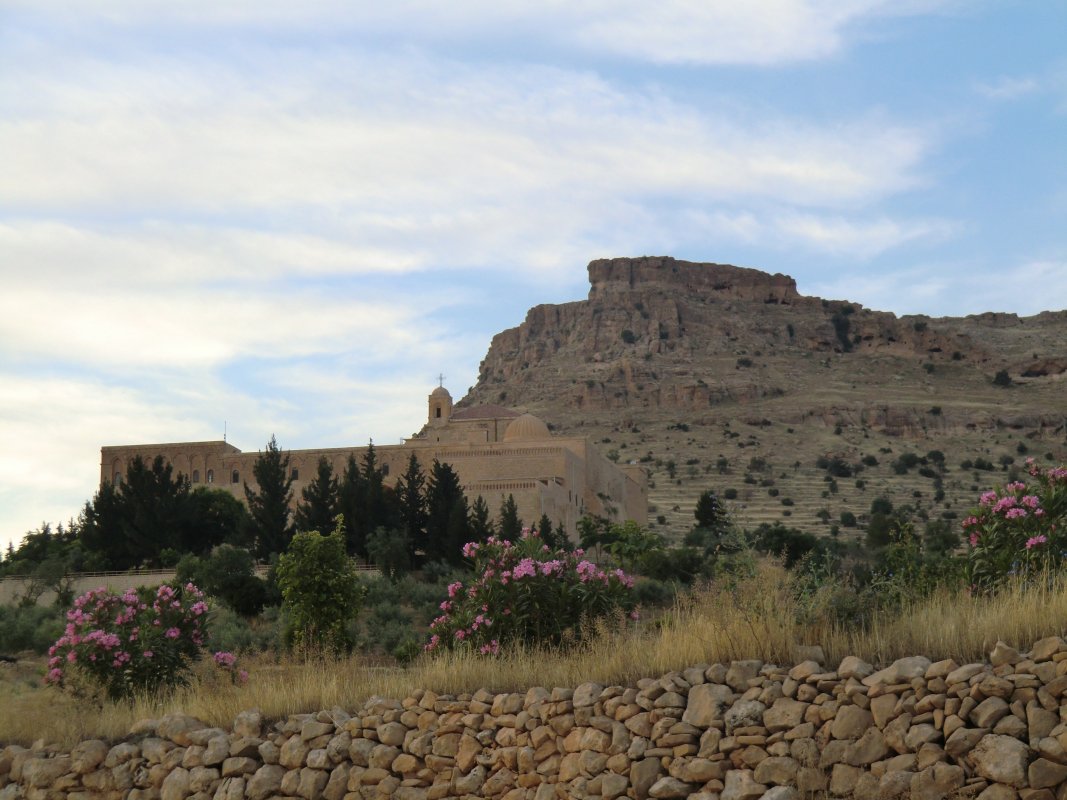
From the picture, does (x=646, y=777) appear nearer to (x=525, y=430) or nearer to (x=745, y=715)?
(x=745, y=715)

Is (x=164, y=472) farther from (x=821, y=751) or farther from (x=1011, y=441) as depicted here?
(x=1011, y=441)

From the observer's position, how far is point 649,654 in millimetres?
9883

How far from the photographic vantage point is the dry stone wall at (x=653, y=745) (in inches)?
302

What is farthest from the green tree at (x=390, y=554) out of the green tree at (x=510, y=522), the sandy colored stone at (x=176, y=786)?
the sandy colored stone at (x=176, y=786)

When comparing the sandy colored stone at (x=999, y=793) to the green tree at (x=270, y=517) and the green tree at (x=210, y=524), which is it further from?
the green tree at (x=210, y=524)

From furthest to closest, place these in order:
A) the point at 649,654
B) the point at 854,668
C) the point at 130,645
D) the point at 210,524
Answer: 1. the point at 210,524
2. the point at 130,645
3. the point at 649,654
4. the point at 854,668

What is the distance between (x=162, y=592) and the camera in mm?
14430

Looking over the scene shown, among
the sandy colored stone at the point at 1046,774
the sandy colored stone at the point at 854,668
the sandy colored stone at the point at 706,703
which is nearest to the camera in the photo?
the sandy colored stone at the point at 1046,774

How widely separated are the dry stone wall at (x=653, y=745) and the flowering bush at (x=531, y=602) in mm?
2414

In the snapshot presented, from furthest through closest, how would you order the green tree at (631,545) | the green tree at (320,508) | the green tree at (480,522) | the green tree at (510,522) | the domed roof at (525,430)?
the domed roof at (525,430) < the green tree at (631,545) < the green tree at (320,508) < the green tree at (510,522) < the green tree at (480,522)

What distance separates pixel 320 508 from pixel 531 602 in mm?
28580

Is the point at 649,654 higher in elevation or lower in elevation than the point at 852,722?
higher

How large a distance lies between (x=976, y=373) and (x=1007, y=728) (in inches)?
4387

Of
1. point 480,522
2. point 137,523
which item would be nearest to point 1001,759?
point 480,522
